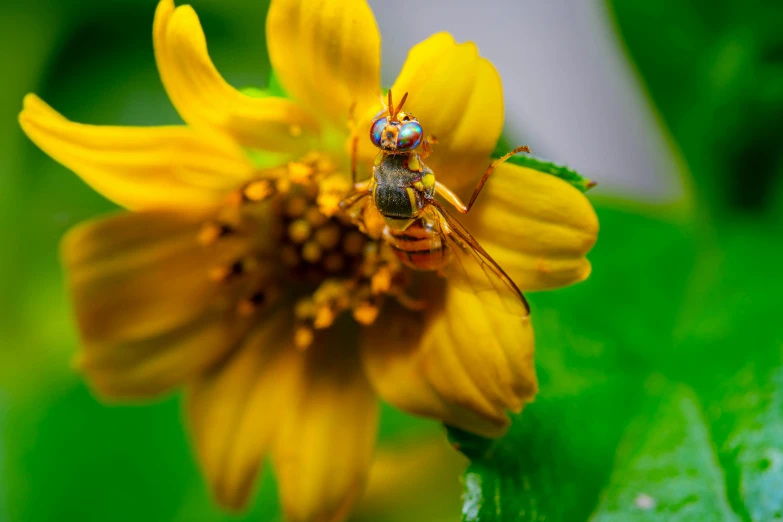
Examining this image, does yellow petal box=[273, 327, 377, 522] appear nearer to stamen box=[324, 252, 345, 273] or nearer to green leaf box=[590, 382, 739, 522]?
stamen box=[324, 252, 345, 273]

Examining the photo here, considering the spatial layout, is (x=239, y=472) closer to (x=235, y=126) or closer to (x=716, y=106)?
(x=235, y=126)

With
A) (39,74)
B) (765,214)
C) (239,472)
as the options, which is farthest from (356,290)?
(39,74)

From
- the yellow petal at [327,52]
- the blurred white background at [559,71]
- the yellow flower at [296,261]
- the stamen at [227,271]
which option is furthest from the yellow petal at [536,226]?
the blurred white background at [559,71]

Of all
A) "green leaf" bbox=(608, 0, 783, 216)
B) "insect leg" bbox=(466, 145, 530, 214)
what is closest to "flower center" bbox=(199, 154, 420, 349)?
"insect leg" bbox=(466, 145, 530, 214)

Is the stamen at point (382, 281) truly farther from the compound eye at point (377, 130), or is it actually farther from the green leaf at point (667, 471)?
the green leaf at point (667, 471)

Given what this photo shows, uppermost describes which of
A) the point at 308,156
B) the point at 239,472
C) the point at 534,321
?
the point at 308,156
